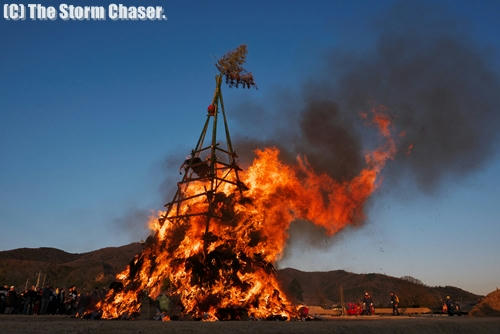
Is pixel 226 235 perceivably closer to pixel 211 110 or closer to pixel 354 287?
pixel 211 110

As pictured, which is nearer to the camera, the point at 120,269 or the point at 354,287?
the point at 120,269

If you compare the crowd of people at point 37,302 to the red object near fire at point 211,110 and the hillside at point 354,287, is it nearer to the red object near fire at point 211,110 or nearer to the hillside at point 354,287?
the red object near fire at point 211,110

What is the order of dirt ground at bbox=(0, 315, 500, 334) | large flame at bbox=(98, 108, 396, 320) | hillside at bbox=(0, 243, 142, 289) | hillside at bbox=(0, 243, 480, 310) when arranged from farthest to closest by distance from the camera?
1. hillside at bbox=(0, 243, 142, 289)
2. hillside at bbox=(0, 243, 480, 310)
3. large flame at bbox=(98, 108, 396, 320)
4. dirt ground at bbox=(0, 315, 500, 334)

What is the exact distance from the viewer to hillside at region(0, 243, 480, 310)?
227 feet

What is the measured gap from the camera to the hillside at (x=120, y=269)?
6912cm

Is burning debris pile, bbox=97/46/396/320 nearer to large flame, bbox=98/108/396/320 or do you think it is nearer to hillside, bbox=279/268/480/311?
large flame, bbox=98/108/396/320

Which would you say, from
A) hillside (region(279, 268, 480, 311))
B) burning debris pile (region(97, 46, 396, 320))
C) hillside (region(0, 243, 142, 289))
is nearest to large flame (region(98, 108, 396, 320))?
burning debris pile (region(97, 46, 396, 320))

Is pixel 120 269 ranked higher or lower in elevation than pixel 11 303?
higher

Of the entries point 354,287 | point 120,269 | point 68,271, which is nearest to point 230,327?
point 68,271

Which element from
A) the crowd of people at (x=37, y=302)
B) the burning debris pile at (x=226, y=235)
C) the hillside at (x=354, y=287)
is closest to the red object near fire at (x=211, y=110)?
the burning debris pile at (x=226, y=235)

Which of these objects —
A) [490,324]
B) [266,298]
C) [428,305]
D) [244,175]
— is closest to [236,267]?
[266,298]

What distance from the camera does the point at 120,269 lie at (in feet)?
271

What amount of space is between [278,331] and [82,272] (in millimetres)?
73026

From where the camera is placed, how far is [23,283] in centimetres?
7138
